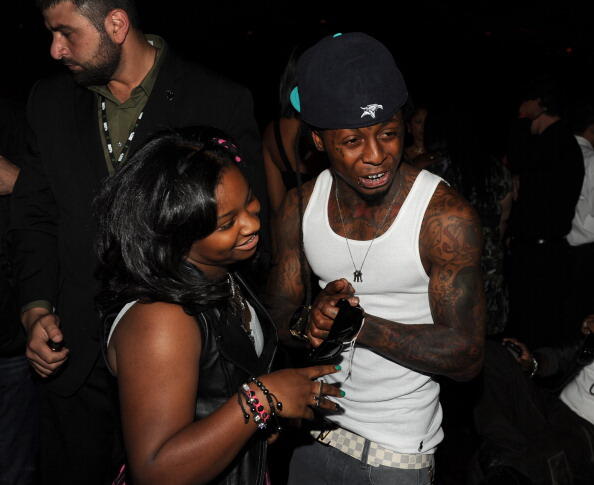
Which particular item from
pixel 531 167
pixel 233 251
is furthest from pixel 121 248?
pixel 531 167

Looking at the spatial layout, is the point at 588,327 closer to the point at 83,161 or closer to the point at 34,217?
the point at 83,161

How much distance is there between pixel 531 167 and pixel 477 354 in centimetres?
331

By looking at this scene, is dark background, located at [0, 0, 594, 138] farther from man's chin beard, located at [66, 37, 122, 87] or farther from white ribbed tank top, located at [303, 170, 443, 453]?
white ribbed tank top, located at [303, 170, 443, 453]

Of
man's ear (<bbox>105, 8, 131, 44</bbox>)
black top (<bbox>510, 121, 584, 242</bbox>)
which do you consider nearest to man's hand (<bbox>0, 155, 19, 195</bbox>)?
man's ear (<bbox>105, 8, 131, 44</bbox>)

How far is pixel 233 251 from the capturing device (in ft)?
5.93

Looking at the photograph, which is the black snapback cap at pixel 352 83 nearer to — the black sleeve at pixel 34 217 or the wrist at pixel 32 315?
the black sleeve at pixel 34 217

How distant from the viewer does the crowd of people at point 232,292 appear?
164 cm

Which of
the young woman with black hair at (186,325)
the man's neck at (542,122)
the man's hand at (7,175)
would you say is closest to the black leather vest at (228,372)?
the young woman with black hair at (186,325)

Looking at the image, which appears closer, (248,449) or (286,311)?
(248,449)

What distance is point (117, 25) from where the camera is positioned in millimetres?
2369

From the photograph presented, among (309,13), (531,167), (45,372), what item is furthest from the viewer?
(309,13)

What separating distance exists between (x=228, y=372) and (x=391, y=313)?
66cm

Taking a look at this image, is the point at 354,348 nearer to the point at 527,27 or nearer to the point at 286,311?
the point at 286,311

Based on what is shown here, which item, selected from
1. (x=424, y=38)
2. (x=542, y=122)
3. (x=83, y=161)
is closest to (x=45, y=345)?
(x=83, y=161)
